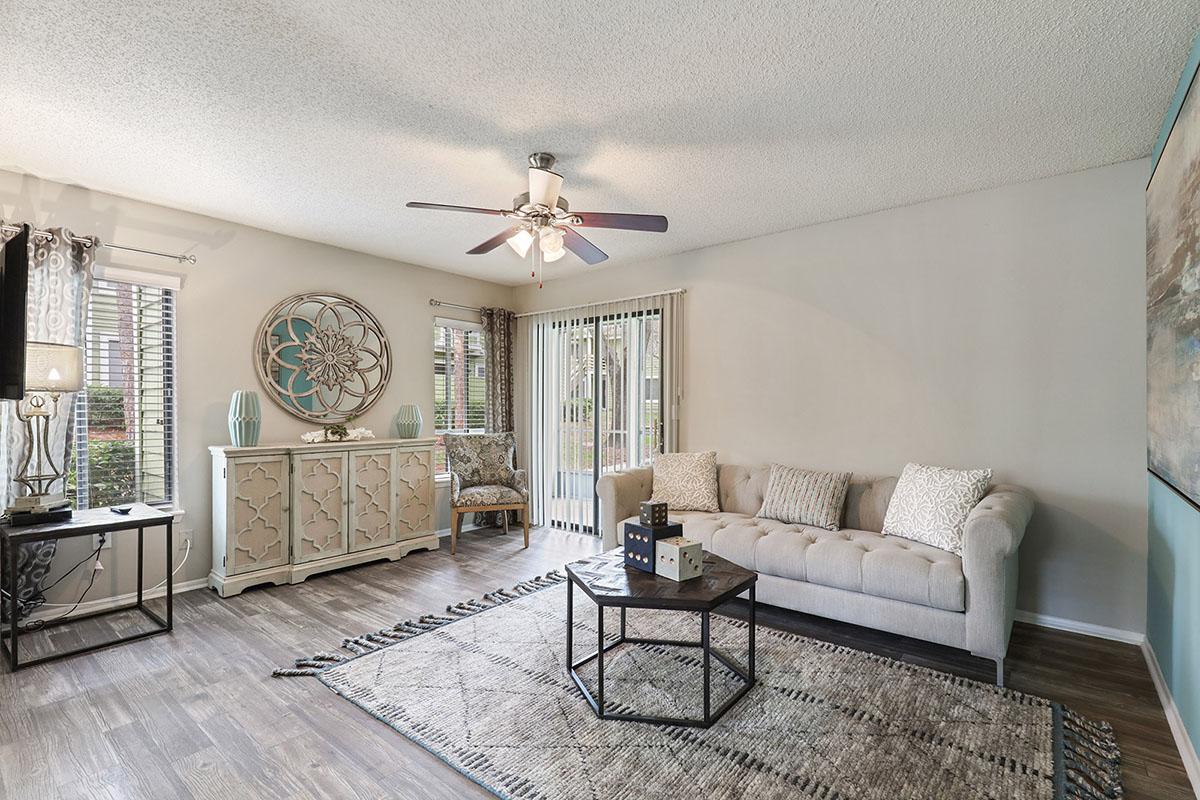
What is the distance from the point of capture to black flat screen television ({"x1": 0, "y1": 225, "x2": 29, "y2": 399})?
2.47 meters

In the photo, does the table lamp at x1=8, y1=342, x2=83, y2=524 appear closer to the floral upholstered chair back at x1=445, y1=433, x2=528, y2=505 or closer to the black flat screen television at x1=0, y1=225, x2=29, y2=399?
the black flat screen television at x1=0, y1=225, x2=29, y2=399

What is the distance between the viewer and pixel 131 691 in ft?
8.25

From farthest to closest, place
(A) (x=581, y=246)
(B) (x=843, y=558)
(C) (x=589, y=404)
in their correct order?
(C) (x=589, y=404), (A) (x=581, y=246), (B) (x=843, y=558)

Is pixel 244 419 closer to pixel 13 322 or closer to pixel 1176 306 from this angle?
pixel 13 322

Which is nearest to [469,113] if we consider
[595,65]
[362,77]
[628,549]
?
[362,77]

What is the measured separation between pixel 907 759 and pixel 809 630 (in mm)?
1168

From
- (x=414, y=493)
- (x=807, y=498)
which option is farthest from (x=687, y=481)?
(x=414, y=493)

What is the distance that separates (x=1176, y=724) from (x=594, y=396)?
13.9 feet

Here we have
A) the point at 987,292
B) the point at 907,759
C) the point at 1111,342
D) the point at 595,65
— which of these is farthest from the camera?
the point at 987,292

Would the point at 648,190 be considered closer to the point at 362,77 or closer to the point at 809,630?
the point at 362,77

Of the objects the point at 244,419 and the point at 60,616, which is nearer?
the point at 60,616

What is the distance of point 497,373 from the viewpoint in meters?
→ 5.94

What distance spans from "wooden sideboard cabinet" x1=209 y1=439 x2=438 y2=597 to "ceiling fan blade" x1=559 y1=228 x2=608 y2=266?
95.7 inches

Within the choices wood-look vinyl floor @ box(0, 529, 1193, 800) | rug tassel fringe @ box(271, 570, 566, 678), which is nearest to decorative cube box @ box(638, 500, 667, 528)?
wood-look vinyl floor @ box(0, 529, 1193, 800)
